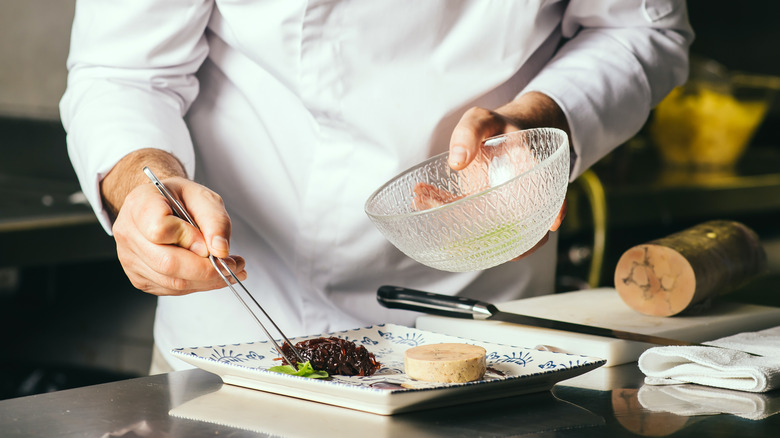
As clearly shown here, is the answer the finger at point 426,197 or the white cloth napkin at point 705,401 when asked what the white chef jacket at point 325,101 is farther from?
the white cloth napkin at point 705,401

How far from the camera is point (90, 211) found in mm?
1950

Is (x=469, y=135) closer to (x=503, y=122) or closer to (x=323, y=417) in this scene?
(x=503, y=122)

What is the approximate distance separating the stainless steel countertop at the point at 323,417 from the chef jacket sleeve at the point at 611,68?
397 millimetres

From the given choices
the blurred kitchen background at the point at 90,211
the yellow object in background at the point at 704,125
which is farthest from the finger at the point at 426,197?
the yellow object in background at the point at 704,125

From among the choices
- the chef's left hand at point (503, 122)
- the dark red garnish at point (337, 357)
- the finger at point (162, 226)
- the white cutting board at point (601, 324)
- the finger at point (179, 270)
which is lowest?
the white cutting board at point (601, 324)

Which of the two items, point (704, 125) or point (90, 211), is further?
point (704, 125)

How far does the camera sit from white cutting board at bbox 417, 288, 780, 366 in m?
0.93

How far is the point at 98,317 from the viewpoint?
2.26 meters

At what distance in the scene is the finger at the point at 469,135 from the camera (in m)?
0.84

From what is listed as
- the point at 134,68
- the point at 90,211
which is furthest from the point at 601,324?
the point at 90,211

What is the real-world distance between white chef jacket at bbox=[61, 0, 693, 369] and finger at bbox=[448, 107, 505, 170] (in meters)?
0.20

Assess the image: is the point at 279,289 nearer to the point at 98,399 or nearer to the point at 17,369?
the point at 98,399

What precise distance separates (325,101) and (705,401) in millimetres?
548

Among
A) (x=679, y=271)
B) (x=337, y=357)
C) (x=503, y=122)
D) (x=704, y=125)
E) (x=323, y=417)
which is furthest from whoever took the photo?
(x=704, y=125)
